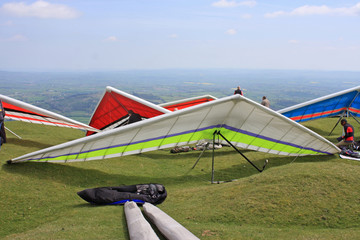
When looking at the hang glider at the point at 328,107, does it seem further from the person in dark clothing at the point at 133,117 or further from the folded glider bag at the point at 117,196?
the folded glider bag at the point at 117,196

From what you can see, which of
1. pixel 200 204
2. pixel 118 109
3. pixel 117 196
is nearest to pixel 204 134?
pixel 200 204

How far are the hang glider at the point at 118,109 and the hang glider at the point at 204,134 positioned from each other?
232 centimetres

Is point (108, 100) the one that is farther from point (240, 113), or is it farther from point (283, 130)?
point (283, 130)

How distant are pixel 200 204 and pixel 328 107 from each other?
13.7 metres

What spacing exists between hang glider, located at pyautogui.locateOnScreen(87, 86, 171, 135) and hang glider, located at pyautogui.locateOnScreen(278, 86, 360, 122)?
786cm

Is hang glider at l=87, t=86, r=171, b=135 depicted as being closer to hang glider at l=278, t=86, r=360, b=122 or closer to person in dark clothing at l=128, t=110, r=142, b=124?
person in dark clothing at l=128, t=110, r=142, b=124

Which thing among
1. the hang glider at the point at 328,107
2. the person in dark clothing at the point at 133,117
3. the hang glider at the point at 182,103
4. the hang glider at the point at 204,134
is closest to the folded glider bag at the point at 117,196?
the hang glider at the point at 204,134

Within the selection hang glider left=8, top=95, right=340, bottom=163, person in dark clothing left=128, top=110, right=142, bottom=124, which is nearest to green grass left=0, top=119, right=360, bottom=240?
hang glider left=8, top=95, right=340, bottom=163

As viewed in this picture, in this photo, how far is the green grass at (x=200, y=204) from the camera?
5.18m

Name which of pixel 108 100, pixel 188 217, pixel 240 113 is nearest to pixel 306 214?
pixel 188 217

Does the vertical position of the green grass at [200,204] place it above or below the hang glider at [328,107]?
below

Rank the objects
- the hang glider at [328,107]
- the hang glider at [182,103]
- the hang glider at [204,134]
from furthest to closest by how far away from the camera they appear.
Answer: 1. the hang glider at [182,103]
2. the hang glider at [328,107]
3. the hang glider at [204,134]

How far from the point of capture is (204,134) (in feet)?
34.4

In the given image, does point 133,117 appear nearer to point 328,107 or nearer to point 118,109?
point 118,109
